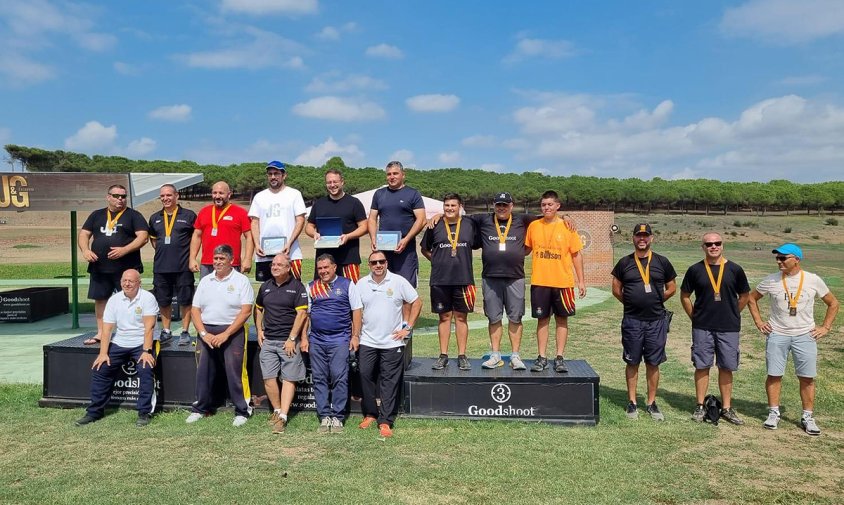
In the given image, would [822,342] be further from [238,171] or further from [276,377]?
[238,171]

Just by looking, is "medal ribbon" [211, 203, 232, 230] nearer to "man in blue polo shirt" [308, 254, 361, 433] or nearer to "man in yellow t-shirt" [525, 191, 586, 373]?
"man in blue polo shirt" [308, 254, 361, 433]

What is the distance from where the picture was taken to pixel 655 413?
6035 mm

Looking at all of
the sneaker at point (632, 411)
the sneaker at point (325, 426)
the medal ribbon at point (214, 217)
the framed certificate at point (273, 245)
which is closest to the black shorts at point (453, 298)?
the sneaker at point (325, 426)

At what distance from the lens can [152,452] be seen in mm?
4996

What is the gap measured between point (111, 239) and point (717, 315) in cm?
668

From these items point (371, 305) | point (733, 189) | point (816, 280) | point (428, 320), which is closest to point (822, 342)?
point (816, 280)

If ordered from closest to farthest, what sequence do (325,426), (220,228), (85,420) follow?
(325,426) < (85,420) < (220,228)

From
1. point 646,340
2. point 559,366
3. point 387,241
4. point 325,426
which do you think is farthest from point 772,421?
point 325,426

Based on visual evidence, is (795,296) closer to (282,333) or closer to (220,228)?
(282,333)

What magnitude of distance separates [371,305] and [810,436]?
432 cm

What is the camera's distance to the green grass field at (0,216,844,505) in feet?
13.8

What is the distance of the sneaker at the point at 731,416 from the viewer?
590 cm

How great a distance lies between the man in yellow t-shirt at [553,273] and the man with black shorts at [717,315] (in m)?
1.09

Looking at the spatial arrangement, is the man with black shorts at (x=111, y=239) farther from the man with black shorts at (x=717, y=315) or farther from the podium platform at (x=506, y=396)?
the man with black shorts at (x=717, y=315)
